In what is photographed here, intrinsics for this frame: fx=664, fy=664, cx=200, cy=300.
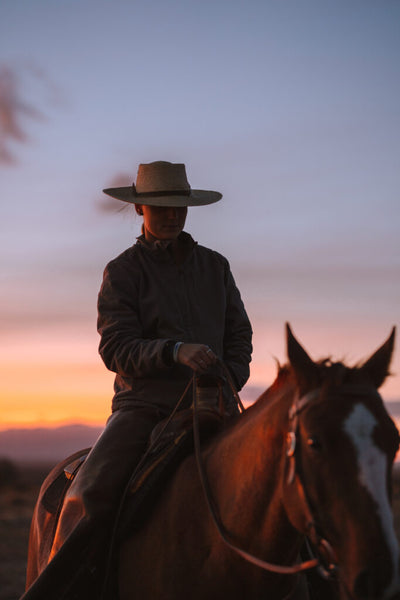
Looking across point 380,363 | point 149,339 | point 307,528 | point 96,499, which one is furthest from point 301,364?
point 149,339

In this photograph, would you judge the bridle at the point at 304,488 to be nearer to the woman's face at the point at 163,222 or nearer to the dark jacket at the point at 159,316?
the dark jacket at the point at 159,316

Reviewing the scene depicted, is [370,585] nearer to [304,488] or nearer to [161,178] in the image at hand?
[304,488]

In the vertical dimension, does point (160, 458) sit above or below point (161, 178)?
below

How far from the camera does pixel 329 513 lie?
2.75 m

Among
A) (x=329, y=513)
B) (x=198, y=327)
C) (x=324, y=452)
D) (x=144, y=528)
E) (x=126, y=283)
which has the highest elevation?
(x=126, y=283)

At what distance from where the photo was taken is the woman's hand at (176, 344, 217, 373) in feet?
13.3

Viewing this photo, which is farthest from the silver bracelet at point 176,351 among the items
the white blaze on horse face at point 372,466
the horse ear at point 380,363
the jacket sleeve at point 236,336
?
the white blaze on horse face at point 372,466

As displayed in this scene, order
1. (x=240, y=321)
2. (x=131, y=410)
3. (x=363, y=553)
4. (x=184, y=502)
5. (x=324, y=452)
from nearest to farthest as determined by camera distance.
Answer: (x=363, y=553) < (x=324, y=452) < (x=184, y=502) < (x=131, y=410) < (x=240, y=321)

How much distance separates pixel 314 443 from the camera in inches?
112

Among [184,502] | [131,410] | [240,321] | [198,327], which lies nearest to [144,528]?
[184,502]

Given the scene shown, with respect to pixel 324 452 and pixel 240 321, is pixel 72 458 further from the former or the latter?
pixel 324 452

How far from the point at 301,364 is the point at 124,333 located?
1718mm

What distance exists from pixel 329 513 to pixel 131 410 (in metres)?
2.03

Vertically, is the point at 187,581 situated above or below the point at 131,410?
below
